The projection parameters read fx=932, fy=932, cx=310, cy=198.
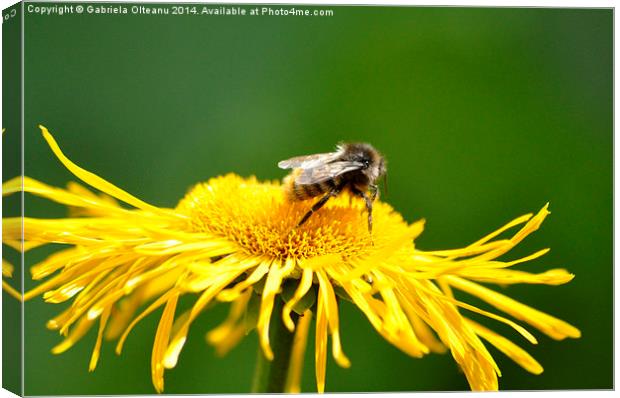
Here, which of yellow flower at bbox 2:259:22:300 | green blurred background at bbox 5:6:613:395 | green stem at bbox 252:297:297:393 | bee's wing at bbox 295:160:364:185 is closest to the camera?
green stem at bbox 252:297:297:393

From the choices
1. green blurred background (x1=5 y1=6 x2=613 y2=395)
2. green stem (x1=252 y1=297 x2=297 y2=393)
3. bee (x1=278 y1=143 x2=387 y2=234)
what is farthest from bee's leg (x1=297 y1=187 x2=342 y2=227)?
green blurred background (x1=5 y1=6 x2=613 y2=395)

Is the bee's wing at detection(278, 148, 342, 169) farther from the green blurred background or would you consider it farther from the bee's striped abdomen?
the green blurred background

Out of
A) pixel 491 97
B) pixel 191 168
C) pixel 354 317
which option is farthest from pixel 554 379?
pixel 191 168

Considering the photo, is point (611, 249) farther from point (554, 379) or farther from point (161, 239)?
point (161, 239)

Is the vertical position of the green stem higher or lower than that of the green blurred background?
lower

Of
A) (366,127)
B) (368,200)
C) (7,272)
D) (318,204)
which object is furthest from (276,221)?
(366,127)

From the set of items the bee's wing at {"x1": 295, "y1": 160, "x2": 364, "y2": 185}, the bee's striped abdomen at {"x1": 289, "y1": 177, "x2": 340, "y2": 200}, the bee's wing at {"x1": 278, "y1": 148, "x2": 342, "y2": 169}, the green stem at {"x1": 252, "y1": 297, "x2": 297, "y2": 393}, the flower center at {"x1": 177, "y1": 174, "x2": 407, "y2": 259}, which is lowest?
the green stem at {"x1": 252, "y1": 297, "x2": 297, "y2": 393}

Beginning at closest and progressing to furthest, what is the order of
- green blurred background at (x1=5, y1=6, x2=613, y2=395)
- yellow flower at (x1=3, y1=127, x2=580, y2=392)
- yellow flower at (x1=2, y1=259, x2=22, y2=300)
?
yellow flower at (x1=3, y1=127, x2=580, y2=392), yellow flower at (x1=2, y1=259, x2=22, y2=300), green blurred background at (x1=5, y1=6, x2=613, y2=395)

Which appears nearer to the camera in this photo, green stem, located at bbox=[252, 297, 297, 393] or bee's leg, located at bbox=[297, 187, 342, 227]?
green stem, located at bbox=[252, 297, 297, 393]
